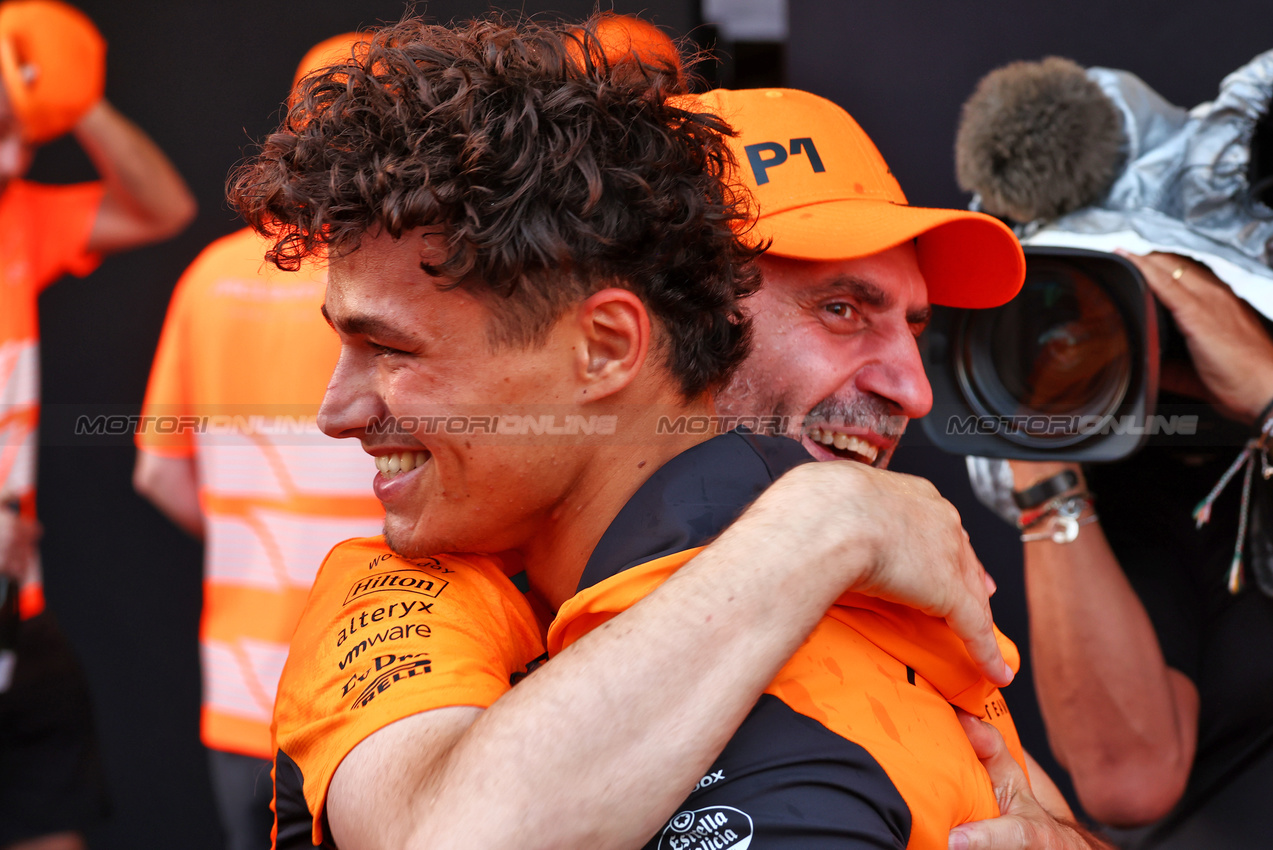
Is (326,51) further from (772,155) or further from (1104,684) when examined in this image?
(1104,684)

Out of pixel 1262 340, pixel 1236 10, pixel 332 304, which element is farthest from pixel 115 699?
pixel 1236 10

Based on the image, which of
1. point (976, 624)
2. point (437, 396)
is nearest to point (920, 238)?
point (976, 624)

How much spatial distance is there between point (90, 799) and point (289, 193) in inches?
72.3

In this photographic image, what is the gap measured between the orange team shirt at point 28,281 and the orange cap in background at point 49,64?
13 cm

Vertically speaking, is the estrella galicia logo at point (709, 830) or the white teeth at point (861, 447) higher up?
the estrella galicia logo at point (709, 830)

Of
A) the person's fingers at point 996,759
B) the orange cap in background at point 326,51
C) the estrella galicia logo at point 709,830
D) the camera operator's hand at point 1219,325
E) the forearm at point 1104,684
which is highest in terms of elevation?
the orange cap in background at point 326,51

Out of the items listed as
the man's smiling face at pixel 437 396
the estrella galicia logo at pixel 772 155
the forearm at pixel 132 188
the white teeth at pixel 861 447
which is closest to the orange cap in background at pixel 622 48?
the estrella galicia logo at pixel 772 155

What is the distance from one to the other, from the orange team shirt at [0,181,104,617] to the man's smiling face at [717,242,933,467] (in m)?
1.63

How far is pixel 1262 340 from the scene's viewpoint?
1.44 meters

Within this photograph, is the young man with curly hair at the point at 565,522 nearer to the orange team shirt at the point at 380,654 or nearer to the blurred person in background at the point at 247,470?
the orange team shirt at the point at 380,654

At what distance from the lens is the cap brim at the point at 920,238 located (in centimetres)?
115

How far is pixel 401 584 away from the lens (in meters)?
0.84

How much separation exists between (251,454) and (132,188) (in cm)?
66

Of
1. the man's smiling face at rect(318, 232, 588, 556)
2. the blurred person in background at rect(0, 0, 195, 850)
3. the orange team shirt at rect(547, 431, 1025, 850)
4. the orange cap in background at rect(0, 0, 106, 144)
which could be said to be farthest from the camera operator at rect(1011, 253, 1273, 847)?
the orange cap in background at rect(0, 0, 106, 144)
